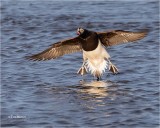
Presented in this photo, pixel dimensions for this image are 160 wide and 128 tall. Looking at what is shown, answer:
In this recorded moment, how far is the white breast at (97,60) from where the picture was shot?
13547 mm

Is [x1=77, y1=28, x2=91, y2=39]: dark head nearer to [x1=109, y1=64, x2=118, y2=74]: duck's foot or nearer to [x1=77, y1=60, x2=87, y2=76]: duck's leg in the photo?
[x1=77, y1=60, x2=87, y2=76]: duck's leg

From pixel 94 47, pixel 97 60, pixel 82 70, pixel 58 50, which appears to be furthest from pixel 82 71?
pixel 58 50

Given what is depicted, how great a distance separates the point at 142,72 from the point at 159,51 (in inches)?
79.2

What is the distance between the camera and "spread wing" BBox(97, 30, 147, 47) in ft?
44.5

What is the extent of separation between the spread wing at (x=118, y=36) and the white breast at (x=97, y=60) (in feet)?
0.82

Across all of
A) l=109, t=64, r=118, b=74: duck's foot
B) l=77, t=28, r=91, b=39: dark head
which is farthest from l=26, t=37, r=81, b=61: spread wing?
l=109, t=64, r=118, b=74: duck's foot

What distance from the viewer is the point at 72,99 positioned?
11.9 m

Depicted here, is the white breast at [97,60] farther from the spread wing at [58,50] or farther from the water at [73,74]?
the spread wing at [58,50]

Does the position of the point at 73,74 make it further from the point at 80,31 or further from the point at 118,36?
the point at 118,36

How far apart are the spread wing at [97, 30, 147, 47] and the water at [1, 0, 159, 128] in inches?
27.7

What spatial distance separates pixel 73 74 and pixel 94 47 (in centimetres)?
89

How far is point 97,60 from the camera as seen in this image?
13.7m

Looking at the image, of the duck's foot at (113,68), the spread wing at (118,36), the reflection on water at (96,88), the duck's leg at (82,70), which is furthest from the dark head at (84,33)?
the reflection on water at (96,88)

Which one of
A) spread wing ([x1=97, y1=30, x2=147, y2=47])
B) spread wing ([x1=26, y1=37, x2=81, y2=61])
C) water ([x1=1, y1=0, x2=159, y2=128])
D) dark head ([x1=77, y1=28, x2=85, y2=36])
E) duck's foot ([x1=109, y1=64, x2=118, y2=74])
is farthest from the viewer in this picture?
spread wing ([x1=26, y1=37, x2=81, y2=61])
